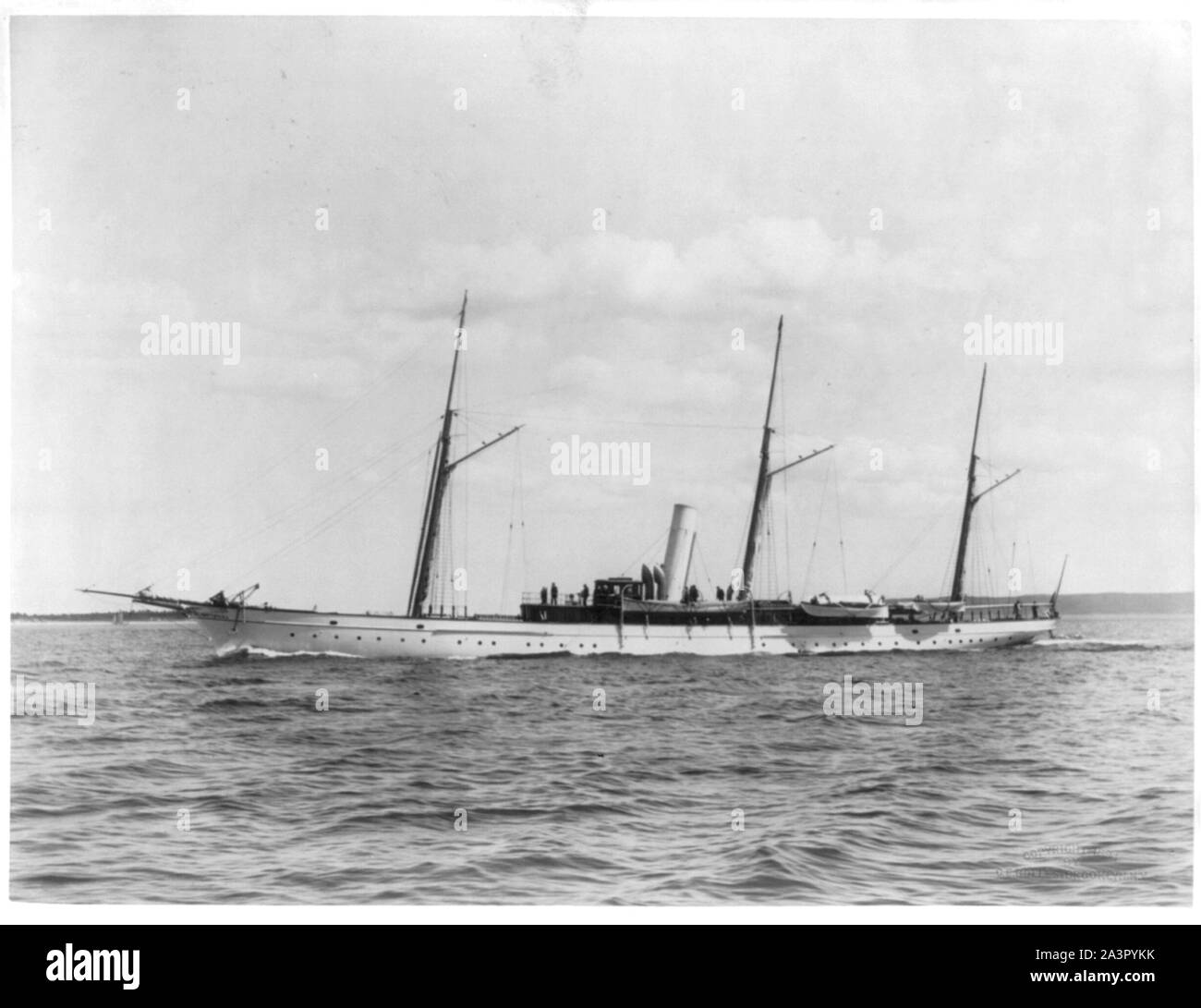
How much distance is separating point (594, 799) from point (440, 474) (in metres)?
3.76

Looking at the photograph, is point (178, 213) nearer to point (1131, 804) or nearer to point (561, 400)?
point (561, 400)

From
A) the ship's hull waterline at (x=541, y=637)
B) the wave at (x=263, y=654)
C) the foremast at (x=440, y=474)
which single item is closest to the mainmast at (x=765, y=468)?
the foremast at (x=440, y=474)

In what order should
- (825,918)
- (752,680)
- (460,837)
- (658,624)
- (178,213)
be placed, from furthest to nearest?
(658,624) < (752,680) < (178,213) < (460,837) < (825,918)

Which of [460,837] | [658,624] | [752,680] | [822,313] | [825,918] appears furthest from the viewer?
[658,624]

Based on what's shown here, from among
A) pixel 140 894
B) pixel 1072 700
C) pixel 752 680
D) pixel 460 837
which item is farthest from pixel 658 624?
pixel 140 894

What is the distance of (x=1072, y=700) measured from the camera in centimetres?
1091

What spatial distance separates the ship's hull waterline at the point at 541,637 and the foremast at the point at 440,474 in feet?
5.90

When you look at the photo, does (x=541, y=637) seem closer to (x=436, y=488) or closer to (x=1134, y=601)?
(x=436, y=488)

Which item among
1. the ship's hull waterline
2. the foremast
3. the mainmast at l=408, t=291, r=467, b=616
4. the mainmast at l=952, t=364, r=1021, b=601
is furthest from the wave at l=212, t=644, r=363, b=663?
the mainmast at l=952, t=364, r=1021, b=601

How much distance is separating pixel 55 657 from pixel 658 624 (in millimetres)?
10810

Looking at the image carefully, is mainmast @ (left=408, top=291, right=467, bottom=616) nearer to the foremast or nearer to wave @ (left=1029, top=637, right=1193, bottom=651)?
the foremast

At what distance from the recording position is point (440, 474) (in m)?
11.3

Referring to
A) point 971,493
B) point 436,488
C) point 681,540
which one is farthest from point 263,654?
point 971,493

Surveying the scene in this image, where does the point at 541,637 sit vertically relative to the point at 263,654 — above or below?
above
